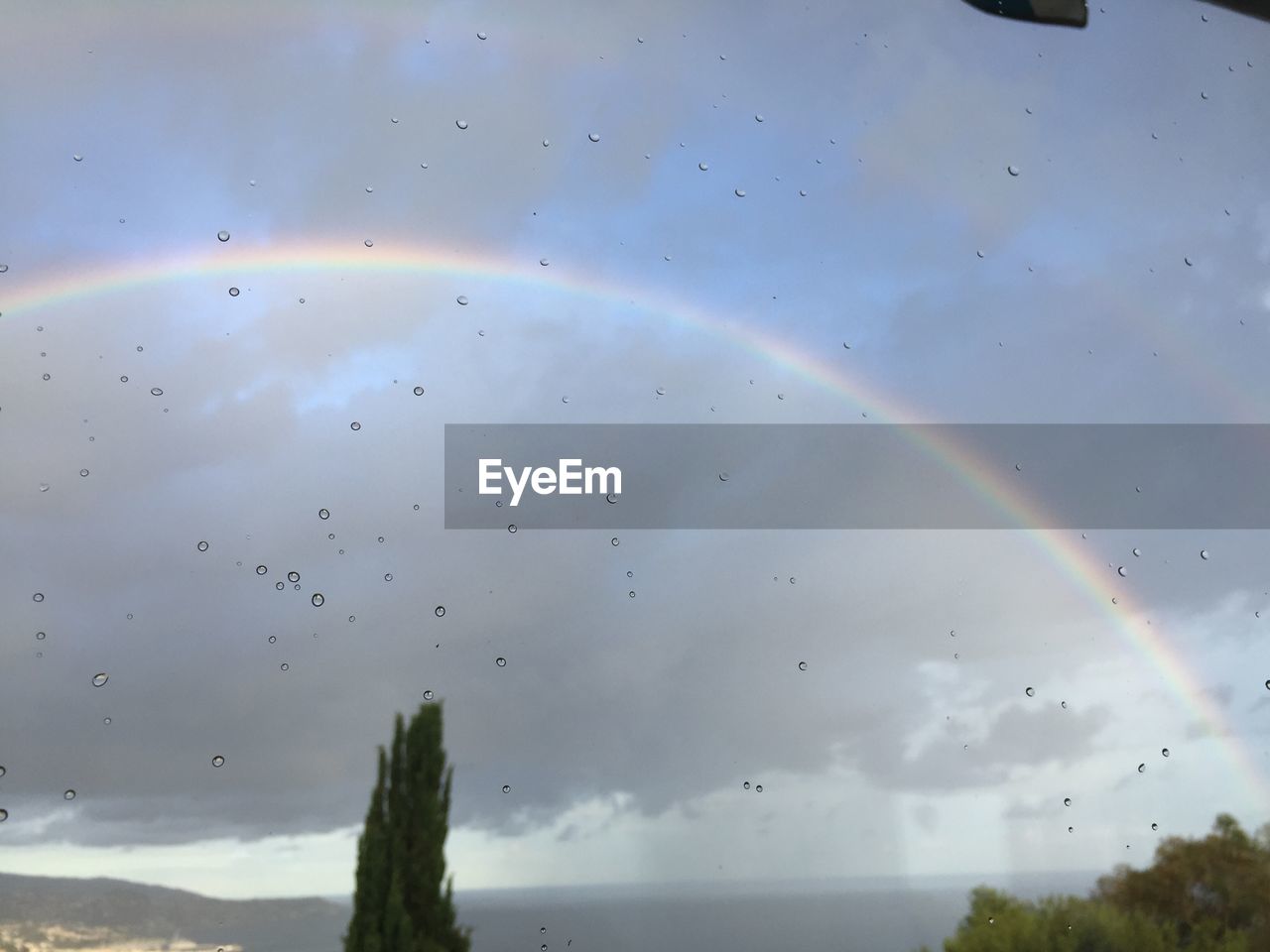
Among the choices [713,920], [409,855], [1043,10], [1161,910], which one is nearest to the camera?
[1043,10]

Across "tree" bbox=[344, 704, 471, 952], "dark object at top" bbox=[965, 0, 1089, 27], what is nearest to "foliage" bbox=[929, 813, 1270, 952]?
"tree" bbox=[344, 704, 471, 952]

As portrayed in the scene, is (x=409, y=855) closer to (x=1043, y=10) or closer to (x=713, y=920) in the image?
(x=1043, y=10)

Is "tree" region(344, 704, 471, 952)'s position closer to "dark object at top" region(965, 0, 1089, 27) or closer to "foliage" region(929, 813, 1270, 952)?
"dark object at top" region(965, 0, 1089, 27)

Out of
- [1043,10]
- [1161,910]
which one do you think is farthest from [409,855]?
[1161,910]

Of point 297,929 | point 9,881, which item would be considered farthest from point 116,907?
point 297,929

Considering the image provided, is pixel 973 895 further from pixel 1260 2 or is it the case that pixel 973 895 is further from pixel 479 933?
pixel 1260 2

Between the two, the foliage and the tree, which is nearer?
the tree
